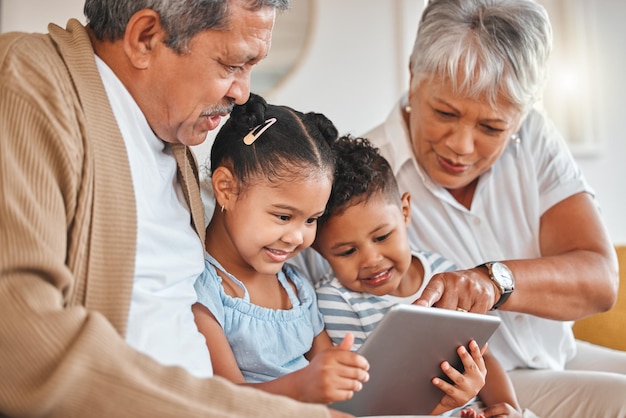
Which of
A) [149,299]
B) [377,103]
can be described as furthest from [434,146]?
[377,103]

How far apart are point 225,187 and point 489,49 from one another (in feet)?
2.69

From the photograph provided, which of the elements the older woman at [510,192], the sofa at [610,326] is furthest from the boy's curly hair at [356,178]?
the sofa at [610,326]

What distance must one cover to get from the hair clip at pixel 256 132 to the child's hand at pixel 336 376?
53 centimetres

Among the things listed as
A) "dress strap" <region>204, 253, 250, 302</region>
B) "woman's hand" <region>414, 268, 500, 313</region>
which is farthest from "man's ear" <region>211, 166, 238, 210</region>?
"woman's hand" <region>414, 268, 500, 313</region>

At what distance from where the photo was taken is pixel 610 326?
2754 millimetres

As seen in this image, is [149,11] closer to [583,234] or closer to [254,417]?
[254,417]

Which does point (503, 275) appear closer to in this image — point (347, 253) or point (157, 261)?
point (347, 253)

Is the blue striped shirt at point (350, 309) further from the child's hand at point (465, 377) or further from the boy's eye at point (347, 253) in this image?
the child's hand at point (465, 377)

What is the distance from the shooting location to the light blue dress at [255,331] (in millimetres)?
1639

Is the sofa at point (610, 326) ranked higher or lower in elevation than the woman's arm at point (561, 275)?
lower

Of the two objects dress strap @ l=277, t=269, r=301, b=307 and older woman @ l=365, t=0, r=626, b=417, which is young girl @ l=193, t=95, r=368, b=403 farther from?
older woman @ l=365, t=0, r=626, b=417

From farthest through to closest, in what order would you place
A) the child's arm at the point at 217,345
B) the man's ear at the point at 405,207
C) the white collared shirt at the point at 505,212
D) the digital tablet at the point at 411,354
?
the white collared shirt at the point at 505,212 < the man's ear at the point at 405,207 < the child's arm at the point at 217,345 < the digital tablet at the point at 411,354

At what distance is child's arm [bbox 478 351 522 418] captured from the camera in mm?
1848

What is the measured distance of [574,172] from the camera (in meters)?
2.27
